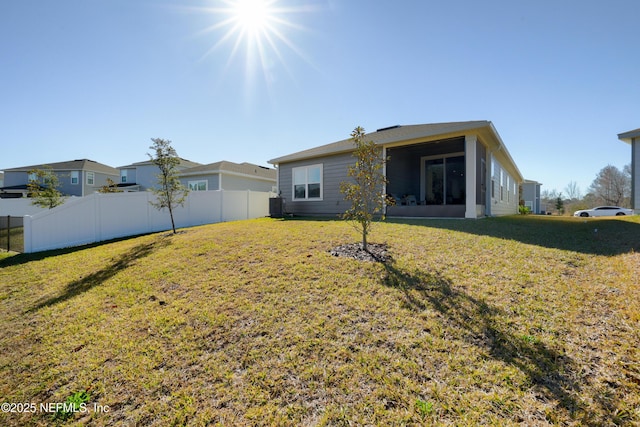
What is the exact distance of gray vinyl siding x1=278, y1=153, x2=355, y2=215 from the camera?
1128cm

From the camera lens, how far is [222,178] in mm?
18734

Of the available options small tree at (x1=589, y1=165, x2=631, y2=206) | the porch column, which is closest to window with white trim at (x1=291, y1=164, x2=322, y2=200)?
the porch column

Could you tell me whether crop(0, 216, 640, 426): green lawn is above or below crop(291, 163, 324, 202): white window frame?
Answer: below

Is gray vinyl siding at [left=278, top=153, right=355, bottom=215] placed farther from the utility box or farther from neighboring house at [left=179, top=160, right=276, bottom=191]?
neighboring house at [left=179, top=160, right=276, bottom=191]

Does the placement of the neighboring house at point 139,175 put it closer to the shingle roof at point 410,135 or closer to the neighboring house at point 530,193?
the shingle roof at point 410,135

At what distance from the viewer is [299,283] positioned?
151 inches

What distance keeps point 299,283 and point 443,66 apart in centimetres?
940

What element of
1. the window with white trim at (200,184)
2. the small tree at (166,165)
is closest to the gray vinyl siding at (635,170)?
the small tree at (166,165)

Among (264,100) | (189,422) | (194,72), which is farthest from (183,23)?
(189,422)

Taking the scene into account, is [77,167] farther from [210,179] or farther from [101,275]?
[101,275]

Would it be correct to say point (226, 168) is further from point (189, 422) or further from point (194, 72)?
point (189, 422)

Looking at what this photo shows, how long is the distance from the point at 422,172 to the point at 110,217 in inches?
540

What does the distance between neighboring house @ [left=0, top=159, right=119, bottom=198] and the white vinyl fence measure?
897 inches

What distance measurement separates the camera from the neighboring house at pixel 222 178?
1880 centimetres
